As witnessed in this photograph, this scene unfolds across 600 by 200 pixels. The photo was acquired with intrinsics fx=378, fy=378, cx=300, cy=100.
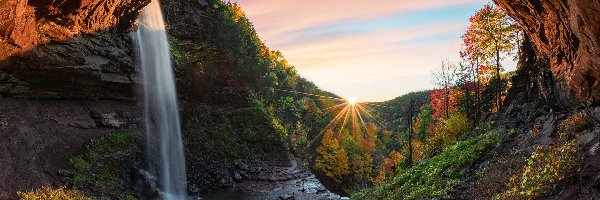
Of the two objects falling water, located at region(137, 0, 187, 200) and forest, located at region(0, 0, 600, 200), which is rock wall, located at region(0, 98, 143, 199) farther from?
falling water, located at region(137, 0, 187, 200)

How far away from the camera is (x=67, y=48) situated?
19.5m

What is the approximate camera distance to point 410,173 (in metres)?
19.0

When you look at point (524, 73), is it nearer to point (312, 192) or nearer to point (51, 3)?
point (312, 192)

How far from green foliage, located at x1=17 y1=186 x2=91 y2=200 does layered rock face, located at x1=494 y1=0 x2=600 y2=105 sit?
18.6 metres

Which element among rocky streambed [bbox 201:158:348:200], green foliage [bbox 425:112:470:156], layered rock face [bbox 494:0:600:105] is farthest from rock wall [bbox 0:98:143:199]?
green foliage [bbox 425:112:470:156]

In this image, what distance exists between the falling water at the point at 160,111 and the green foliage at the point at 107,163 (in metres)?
1.90

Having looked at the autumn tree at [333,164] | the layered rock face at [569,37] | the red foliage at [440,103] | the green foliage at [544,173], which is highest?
the layered rock face at [569,37]

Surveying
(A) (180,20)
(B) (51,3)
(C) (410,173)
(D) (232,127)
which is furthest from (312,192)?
(A) (180,20)

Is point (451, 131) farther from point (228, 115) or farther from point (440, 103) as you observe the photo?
point (440, 103)

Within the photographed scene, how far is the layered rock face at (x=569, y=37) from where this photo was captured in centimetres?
804

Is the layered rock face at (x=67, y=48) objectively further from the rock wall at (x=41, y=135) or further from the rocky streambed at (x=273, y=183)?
the rocky streambed at (x=273, y=183)

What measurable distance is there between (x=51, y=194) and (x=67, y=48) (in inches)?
304

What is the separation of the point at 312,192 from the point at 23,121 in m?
17.4

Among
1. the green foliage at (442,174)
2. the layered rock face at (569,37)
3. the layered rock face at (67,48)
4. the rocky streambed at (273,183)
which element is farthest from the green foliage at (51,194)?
the layered rock face at (569,37)
